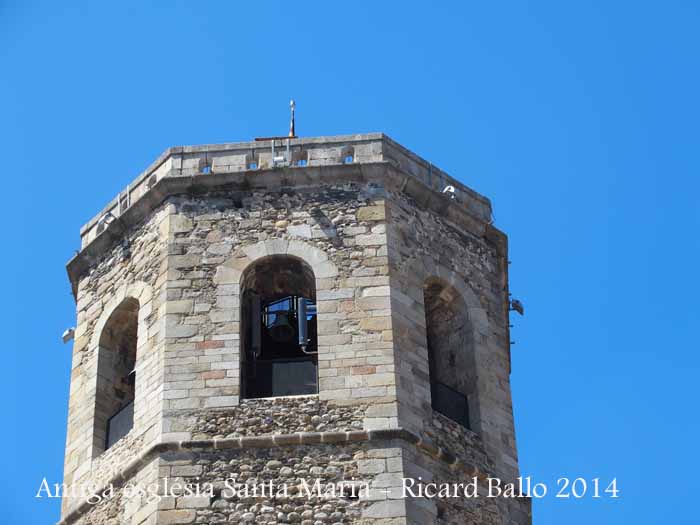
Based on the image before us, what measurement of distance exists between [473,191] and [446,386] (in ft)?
10.5

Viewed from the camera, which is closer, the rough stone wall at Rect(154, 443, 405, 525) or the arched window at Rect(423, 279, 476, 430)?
the rough stone wall at Rect(154, 443, 405, 525)

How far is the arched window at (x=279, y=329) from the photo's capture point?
26.9m

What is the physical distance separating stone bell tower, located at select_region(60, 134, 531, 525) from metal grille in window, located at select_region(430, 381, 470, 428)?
2 centimetres

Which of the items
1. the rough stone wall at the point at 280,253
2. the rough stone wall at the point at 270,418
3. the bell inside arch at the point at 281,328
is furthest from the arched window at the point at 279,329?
the rough stone wall at the point at 270,418

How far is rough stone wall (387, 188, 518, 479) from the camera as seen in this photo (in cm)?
2653

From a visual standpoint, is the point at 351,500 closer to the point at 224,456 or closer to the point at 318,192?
the point at 224,456

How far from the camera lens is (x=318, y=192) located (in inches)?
1107

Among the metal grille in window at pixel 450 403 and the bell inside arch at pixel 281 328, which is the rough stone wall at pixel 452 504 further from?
the bell inside arch at pixel 281 328

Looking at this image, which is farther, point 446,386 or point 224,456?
point 446,386

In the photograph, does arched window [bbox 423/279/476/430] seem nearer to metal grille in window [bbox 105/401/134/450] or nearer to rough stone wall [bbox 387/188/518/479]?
rough stone wall [bbox 387/188/518/479]

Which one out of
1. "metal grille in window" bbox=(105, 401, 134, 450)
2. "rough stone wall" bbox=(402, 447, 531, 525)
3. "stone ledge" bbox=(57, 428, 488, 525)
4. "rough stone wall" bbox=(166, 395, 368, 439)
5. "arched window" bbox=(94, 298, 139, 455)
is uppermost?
"arched window" bbox=(94, 298, 139, 455)

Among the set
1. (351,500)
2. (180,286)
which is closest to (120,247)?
(180,286)

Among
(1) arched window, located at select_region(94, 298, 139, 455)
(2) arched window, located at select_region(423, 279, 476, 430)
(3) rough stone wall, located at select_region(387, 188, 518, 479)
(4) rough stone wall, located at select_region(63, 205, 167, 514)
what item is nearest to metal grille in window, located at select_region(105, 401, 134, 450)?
(1) arched window, located at select_region(94, 298, 139, 455)

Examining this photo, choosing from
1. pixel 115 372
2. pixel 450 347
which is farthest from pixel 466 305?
pixel 115 372
